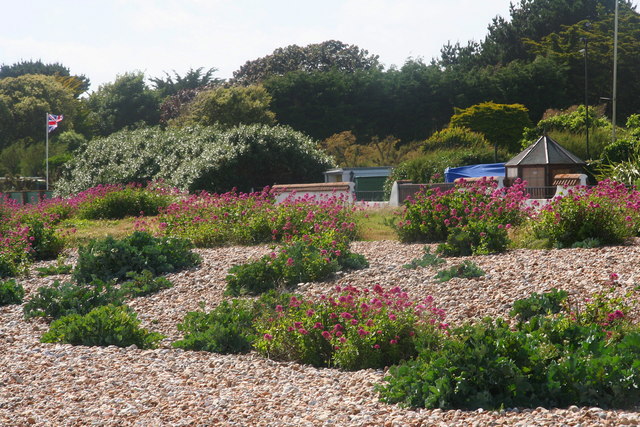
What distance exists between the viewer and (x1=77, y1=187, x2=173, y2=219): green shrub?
58.5 feet

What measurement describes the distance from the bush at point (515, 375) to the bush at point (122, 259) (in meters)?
5.58

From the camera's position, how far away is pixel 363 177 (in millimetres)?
26125

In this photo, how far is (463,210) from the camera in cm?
965

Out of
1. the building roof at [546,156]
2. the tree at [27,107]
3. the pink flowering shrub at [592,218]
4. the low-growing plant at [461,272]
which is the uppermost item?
the tree at [27,107]

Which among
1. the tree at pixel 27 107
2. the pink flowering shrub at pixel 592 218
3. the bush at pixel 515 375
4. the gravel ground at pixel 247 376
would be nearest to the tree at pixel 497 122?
the tree at pixel 27 107

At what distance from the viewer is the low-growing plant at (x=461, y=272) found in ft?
23.0

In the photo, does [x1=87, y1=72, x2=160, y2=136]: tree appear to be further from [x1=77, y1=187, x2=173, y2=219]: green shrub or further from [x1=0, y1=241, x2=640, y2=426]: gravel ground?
[x1=0, y1=241, x2=640, y2=426]: gravel ground

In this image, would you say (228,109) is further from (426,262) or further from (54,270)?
(426,262)

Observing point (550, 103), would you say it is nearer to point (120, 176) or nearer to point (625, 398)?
point (120, 176)

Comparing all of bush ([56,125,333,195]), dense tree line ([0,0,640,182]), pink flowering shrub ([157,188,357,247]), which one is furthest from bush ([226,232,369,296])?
dense tree line ([0,0,640,182])

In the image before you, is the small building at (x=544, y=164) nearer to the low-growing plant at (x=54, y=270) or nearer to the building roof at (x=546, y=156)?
the building roof at (x=546, y=156)

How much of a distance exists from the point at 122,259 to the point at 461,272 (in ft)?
14.9

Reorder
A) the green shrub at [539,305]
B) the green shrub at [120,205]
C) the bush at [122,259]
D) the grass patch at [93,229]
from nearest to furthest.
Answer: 1. the green shrub at [539,305]
2. the bush at [122,259]
3. the grass patch at [93,229]
4. the green shrub at [120,205]

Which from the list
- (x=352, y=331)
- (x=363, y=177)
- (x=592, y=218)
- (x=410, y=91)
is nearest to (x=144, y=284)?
(x=352, y=331)
